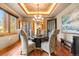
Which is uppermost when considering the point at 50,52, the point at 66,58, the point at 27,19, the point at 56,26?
the point at 27,19

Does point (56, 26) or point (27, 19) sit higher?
point (27, 19)

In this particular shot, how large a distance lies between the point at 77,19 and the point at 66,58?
2.51 m

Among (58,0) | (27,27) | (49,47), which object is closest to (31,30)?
(27,27)

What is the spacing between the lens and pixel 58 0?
40.9 inches

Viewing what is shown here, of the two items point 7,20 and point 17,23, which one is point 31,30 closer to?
point 17,23

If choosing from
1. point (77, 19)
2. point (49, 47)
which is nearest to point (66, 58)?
point (49, 47)

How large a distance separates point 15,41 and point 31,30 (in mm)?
1111

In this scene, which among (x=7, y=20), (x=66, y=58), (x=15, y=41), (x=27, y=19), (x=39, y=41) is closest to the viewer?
(x=66, y=58)

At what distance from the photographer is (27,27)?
575 centimetres

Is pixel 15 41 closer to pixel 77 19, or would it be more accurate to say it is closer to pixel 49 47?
pixel 49 47

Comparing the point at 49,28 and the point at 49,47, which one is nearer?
the point at 49,47

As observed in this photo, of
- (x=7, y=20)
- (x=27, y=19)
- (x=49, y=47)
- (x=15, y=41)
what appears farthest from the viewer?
(x=27, y=19)

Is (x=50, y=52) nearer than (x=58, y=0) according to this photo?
No

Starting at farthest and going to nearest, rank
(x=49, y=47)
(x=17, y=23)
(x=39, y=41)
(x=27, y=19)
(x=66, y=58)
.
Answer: (x=27, y=19), (x=17, y=23), (x=39, y=41), (x=49, y=47), (x=66, y=58)
